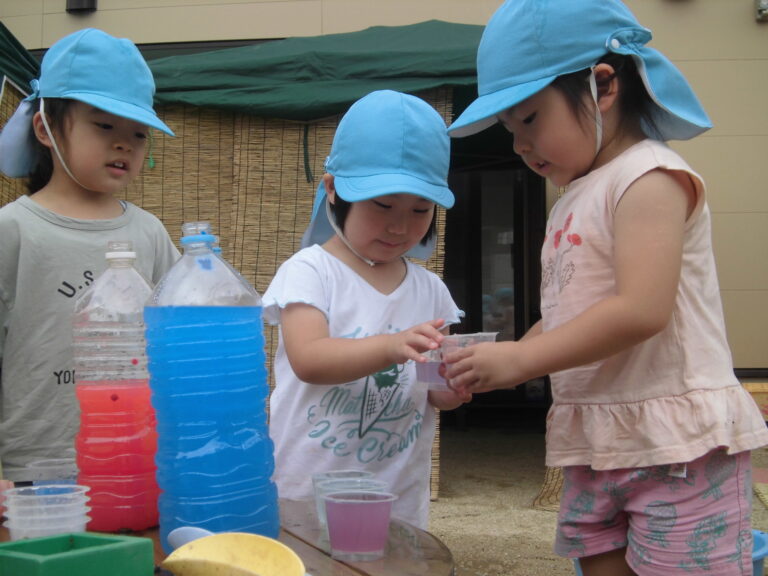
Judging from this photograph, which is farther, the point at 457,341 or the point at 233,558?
the point at 457,341

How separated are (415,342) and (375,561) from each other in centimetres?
43

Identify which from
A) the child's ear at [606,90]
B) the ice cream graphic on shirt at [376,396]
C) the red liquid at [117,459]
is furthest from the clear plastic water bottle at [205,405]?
the child's ear at [606,90]

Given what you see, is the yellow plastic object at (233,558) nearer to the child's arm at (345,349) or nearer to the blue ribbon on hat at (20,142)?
the child's arm at (345,349)

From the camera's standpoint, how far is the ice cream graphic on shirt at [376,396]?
1.85 meters

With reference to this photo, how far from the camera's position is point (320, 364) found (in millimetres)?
Result: 1593

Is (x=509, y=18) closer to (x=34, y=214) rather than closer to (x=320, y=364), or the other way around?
(x=320, y=364)

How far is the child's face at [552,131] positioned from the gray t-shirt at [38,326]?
1.15m

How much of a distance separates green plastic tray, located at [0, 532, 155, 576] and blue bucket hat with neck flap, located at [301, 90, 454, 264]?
98 cm

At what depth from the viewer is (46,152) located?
209 centimetres

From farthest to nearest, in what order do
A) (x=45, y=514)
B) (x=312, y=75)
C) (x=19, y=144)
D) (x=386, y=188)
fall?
(x=312, y=75) → (x=19, y=144) → (x=386, y=188) → (x=45, y=514)

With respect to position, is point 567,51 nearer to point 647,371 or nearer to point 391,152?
point 391,152

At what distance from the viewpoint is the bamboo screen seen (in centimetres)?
458

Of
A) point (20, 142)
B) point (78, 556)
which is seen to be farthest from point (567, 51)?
point (20, 142)

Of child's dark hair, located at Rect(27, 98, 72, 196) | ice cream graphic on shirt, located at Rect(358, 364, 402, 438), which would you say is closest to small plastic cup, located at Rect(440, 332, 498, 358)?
ice cream graphic on shirt, located at Rect(358, 364, 402, 438)
